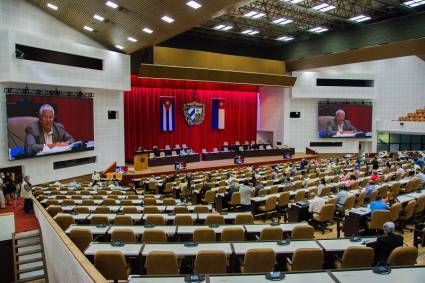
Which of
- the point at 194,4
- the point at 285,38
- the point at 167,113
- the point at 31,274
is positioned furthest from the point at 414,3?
the point at 31,274

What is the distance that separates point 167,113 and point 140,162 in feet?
24.5

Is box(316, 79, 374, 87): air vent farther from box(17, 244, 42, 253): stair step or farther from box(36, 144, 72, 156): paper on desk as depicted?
box(17, 244, 42, 253): stair step

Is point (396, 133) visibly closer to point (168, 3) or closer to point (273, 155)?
point (273, 155)

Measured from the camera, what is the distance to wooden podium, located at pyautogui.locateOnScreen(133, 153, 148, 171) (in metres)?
19.6

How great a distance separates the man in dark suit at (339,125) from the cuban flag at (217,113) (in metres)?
9.08

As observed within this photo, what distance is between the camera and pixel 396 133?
31.6 metres

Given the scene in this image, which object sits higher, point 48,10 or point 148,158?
point 48,10

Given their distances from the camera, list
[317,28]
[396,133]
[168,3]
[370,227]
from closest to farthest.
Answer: [370,227], [168,3], [317,28], [396,133]

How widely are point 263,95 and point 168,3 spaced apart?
67.1ft

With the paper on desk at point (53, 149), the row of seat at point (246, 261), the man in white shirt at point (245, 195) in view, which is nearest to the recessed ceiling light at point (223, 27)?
the paper on desk at point (53, 149)

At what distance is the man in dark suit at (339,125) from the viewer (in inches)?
1175

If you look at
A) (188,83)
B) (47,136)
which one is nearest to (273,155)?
(188,83)

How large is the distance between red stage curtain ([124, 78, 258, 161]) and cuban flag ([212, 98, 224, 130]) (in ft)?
1.15

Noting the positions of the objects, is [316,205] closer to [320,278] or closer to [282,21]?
[320,278]
